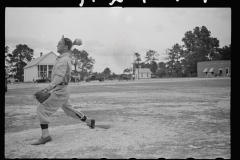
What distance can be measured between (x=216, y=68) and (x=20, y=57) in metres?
62.1

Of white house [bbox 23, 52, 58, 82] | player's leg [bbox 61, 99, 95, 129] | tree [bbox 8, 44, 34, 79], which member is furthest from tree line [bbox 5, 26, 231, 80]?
player's leg [bbox 61, 99, 95, 129]

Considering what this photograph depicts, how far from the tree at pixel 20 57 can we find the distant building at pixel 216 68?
2227 inches

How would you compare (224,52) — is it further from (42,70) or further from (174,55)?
(42,70)

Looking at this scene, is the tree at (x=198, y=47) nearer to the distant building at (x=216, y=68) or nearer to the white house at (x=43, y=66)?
the distant building at (x=216, y=68)

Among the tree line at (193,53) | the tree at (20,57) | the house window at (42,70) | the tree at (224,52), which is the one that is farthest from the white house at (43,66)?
the tree at (224,52)

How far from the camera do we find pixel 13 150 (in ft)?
11.6

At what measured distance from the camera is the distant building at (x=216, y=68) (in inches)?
2598

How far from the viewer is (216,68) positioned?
67.9m

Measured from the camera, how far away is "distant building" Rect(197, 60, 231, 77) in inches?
2598

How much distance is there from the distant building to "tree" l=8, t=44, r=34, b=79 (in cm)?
5656

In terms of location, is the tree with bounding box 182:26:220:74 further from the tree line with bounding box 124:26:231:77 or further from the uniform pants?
the uniform pants

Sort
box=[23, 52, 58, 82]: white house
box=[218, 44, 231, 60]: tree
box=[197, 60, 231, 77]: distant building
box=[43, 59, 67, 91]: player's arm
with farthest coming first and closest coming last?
box=[218, 44, 231, 60]: tree < box=[197, 60, 231, 77]: distant building < box=[23, 52, 58, 82]: white house < box=[43, 59, 67, 91]: player's arm

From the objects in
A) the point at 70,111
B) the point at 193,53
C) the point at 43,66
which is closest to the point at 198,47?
the point at 193,53
